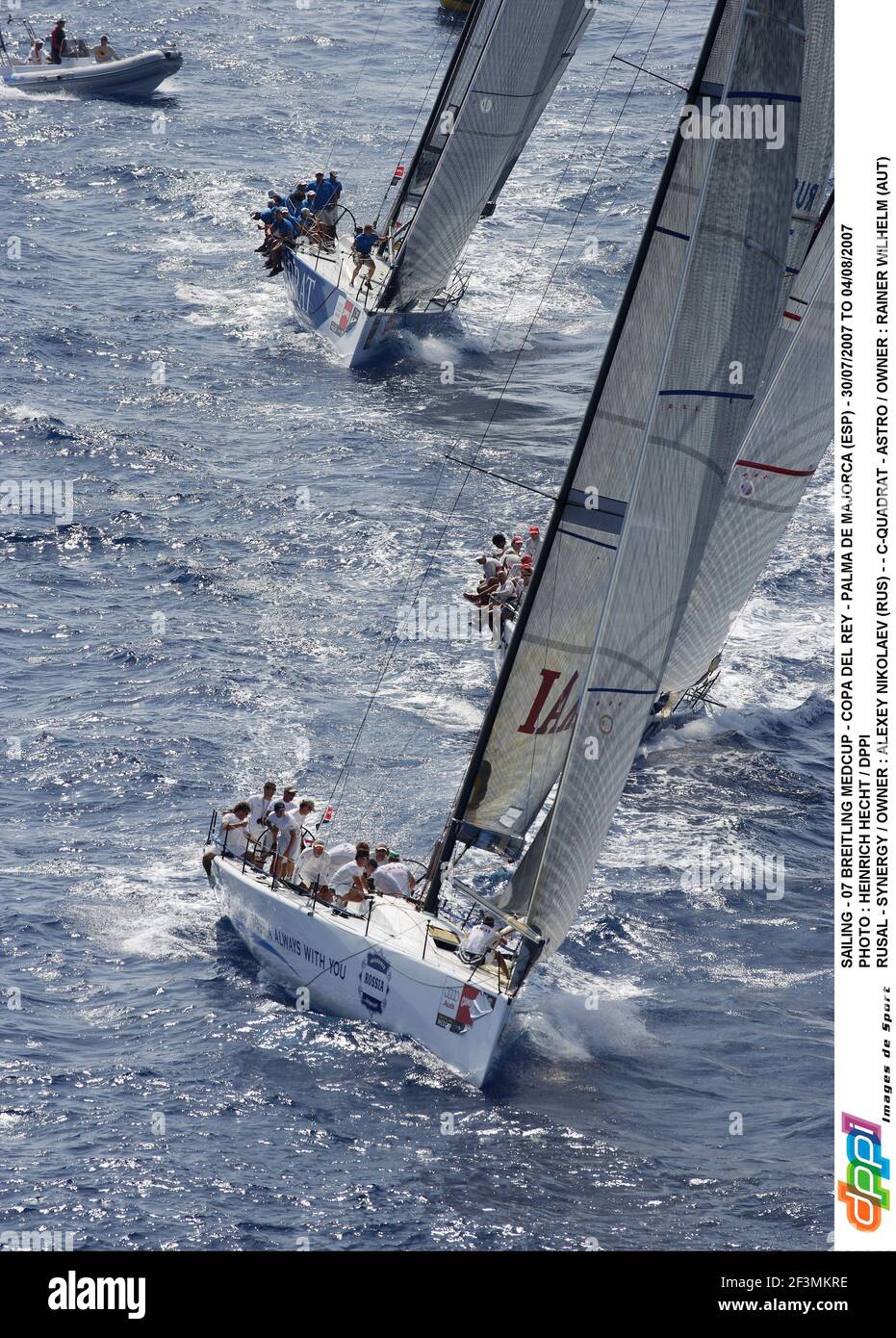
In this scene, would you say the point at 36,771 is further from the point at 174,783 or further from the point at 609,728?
the point at 609,728

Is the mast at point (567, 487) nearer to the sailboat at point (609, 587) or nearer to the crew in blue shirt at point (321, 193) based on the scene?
the sailboat at point (609, 587)

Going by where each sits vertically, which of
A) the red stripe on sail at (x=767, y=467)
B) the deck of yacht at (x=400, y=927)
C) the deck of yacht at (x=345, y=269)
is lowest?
the deck of yacht at (x=400, y=927)

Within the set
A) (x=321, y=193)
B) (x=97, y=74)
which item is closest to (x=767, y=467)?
(x=321, y=193)

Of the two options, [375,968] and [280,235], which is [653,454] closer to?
[375,968]

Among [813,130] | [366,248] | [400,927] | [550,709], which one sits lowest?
[400,927]

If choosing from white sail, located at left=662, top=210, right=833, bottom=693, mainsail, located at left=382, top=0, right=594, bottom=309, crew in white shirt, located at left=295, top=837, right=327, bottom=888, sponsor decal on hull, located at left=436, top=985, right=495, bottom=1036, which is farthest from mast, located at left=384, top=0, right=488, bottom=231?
sponsor decal on hull, located at left=436, top=985, right=495, bottom=1036

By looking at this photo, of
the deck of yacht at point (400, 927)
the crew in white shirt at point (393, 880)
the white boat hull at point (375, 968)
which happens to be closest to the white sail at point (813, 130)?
the crew in white shirt at point (393, 880)
